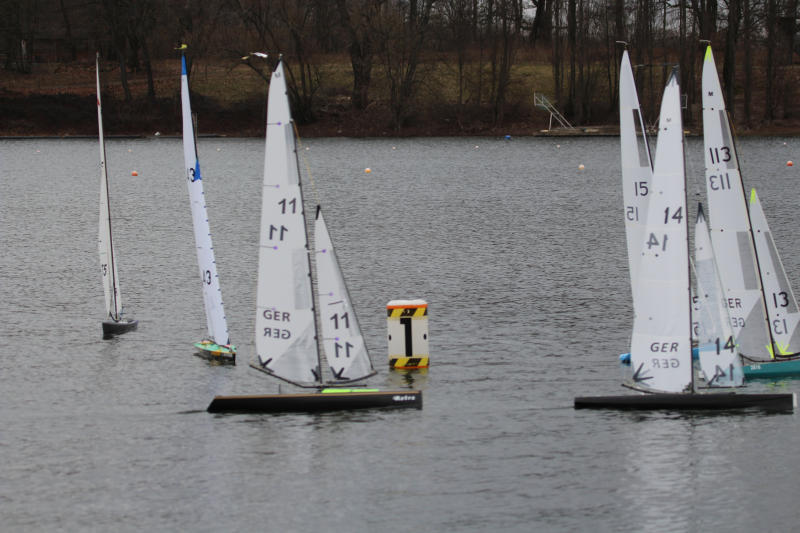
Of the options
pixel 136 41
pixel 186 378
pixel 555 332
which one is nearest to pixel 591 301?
pixel 555 332

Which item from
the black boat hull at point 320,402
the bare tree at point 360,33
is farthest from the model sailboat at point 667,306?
the bare tree at point 360,33

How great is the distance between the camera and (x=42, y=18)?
135250 mm

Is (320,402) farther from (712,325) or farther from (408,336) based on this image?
(712,325)

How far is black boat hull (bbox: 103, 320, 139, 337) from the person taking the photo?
29.1 m

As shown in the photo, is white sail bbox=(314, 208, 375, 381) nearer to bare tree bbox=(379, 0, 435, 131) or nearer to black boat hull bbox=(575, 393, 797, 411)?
black boat hull bbox=(575, 393, 797, 411)

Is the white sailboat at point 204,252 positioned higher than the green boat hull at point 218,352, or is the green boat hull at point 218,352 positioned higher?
the white sailboat at point 204,252

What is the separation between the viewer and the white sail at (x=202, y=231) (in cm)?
2447

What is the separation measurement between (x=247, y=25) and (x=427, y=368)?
85.4 m

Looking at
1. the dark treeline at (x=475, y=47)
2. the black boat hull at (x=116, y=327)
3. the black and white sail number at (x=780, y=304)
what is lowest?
the black boat hull at (x=116, y=327)

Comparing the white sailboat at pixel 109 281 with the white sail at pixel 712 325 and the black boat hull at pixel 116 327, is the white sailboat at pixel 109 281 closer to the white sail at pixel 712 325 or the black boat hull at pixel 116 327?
the black boat hull at pixel 116 327

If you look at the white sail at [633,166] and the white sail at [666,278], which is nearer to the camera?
the white sail at [666,278]

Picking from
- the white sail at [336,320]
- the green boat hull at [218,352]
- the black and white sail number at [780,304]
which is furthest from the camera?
the green boat hull at [218,352]

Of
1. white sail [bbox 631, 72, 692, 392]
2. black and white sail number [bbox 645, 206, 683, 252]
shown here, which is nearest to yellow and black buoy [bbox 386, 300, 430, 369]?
white sail [bbox 631, 72, 692, 392]

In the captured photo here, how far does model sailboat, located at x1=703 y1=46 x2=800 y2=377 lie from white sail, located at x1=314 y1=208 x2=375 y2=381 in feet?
25.9
